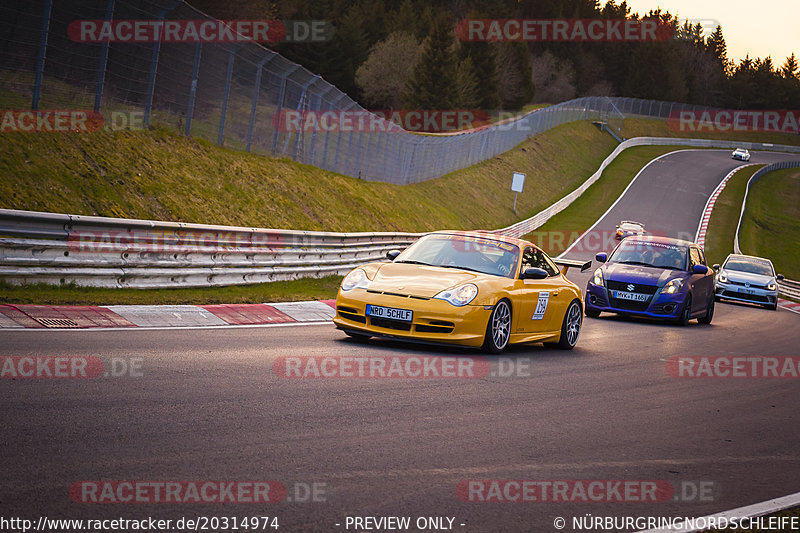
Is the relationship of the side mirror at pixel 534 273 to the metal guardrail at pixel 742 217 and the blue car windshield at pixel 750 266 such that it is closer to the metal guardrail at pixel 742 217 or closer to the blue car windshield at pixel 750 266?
the blue car windshield at pixel 750 266

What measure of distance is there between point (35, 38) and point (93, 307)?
651 cm

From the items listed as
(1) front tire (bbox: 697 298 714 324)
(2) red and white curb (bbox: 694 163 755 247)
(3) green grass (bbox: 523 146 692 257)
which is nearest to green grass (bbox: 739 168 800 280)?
(2) red and white curb (bbox: 694 163 755 247)

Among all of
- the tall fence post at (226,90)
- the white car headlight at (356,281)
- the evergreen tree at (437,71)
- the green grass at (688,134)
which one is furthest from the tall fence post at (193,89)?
the green grass at (688,134)

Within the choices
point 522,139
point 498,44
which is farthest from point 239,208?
point 498,44

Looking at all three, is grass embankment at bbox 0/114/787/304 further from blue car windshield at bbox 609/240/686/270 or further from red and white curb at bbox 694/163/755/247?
red and white curb at bbox 694/163/755/247

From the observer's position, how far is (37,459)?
4.72 m

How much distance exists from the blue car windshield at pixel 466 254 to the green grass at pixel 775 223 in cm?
3397

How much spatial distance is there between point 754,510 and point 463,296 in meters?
5.08

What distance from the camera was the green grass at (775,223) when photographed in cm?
→ 4609

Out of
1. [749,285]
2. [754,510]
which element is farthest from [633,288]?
[754,510]

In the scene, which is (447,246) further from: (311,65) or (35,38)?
(311,65)

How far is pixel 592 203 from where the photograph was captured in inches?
2281

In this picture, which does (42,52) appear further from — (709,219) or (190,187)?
Answer: (709,219)

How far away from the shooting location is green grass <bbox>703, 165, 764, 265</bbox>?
4500 cm
